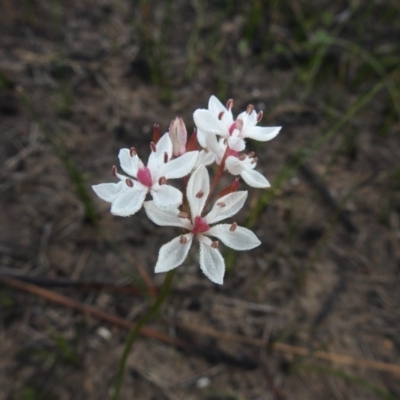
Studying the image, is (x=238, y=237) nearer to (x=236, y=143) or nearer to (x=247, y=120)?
(x=236, y=143)

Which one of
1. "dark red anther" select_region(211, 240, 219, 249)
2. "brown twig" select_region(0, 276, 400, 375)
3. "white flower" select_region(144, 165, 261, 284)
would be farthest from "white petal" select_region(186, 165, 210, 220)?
"brown twig" select_region(0, 276, 400, 375)

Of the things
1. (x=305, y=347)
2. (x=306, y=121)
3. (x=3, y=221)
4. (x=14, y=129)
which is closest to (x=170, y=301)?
(x=305, y=347)

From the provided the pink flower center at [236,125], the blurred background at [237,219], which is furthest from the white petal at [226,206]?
the blurred background at [237,219]

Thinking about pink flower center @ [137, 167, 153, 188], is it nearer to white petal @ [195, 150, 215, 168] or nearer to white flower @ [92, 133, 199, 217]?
white flower @ [92, 133, 199, 217]

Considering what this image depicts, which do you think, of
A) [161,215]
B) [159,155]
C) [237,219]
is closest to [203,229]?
[161,215]

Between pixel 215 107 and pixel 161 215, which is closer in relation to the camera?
pixel 161 215

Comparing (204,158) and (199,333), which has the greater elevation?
(204,158)
